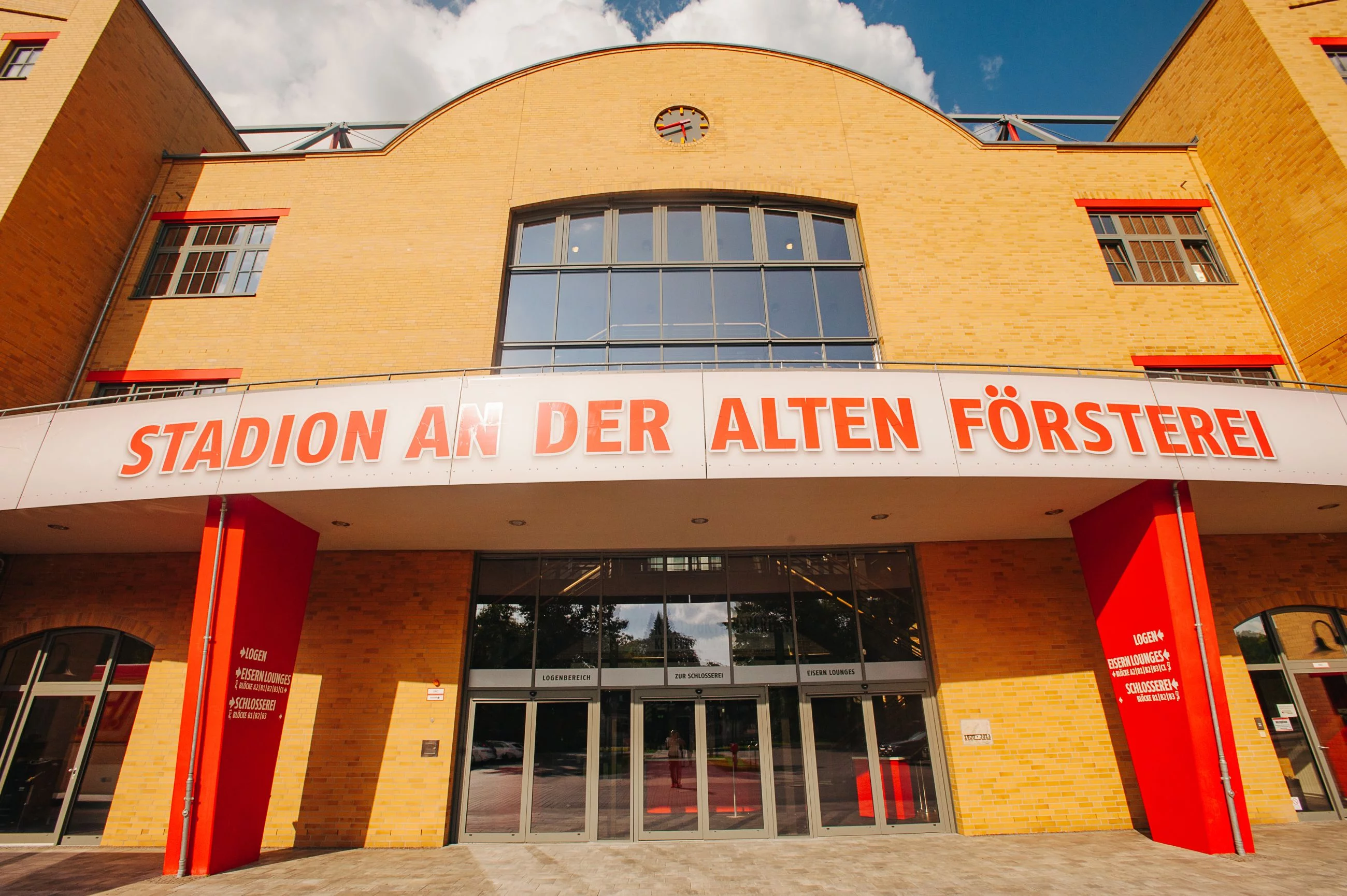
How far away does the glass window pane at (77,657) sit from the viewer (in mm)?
9844

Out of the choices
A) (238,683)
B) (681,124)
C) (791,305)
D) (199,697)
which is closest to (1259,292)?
(791,305)

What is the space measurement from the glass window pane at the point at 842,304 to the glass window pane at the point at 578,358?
154 inches

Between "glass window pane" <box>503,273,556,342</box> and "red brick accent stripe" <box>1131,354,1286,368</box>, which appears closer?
"red brick accent stripe" <box>1131,354,1286,368</box>

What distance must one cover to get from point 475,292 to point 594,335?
2246 millimetres

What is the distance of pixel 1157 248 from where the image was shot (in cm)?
1261

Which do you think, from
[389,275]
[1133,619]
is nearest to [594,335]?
[389,275]

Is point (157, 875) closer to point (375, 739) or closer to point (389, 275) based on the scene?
point (375, 739)

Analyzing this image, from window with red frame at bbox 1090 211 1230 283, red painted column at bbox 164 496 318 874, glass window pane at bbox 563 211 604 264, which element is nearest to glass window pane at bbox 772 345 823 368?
glass window pane at bbox 563 211 604 264

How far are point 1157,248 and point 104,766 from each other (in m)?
19.6

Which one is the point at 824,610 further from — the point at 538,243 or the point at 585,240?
the point at 538,243

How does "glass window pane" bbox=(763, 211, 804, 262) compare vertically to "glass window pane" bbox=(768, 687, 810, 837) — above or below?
above

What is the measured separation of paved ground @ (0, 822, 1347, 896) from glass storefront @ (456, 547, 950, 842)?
1.52 feet

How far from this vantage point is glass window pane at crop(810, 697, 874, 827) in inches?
359

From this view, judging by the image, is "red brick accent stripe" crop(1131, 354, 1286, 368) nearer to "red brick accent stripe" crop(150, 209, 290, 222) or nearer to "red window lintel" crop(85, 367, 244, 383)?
"red window lintel" crop(85, 367, 244, 383)
